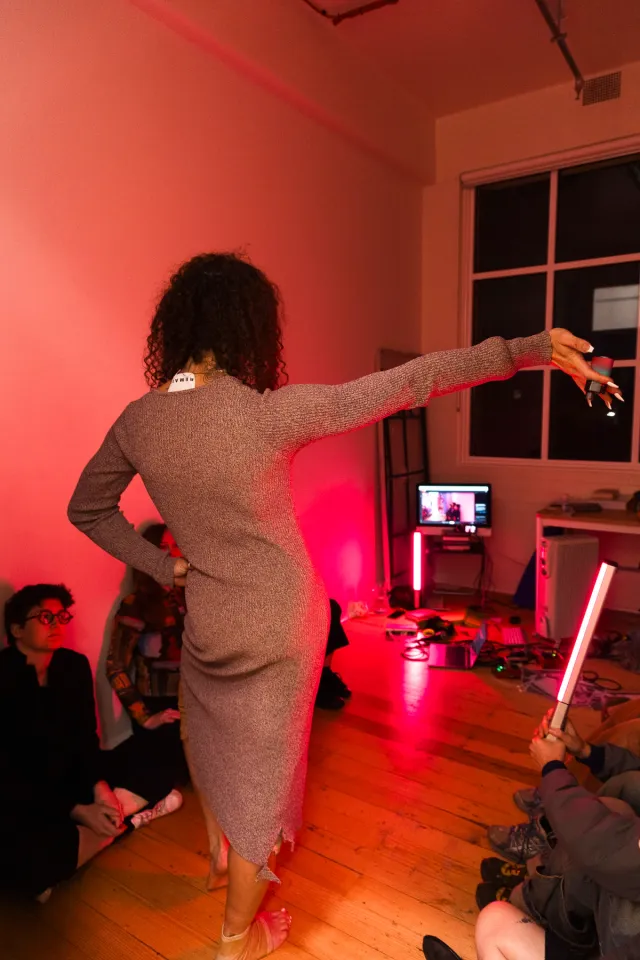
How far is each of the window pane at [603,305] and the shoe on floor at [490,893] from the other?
11.4ft

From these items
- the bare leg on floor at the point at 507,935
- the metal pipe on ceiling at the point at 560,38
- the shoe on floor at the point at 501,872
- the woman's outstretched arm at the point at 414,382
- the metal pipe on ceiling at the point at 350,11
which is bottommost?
the shoe on floor at the point at 501,872

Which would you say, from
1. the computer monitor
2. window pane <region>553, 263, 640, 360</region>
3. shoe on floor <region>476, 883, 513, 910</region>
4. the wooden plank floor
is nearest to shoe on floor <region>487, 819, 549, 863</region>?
the wooden plank floor

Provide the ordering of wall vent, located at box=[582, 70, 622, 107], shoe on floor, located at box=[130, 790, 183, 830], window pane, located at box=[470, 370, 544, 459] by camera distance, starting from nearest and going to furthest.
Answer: shoe on floor, located at box=[130, 790, 183, 830]
wall vent, located at box=[582, 70, 622, 107]
window pane, located at box=[470, 370, 544, 459]

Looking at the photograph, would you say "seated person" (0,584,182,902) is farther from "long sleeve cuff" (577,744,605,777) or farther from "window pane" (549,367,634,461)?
"window pane" (549,367,634,461)

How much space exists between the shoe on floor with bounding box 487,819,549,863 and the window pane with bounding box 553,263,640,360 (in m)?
3.25

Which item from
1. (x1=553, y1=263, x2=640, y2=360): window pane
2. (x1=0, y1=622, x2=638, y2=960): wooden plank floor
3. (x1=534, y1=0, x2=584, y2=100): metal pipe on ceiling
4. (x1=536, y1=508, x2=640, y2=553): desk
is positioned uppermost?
(x1=534, y1=0, x2=584, y2=100): metal pipe on ceiling

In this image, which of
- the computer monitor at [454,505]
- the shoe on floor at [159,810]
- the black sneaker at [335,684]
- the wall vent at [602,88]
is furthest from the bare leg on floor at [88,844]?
the wall vent at [602,88]

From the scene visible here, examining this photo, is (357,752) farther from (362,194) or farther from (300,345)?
(362,194)

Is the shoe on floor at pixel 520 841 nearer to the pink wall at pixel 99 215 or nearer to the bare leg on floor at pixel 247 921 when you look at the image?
the bare leg on floor at pixel 247 921

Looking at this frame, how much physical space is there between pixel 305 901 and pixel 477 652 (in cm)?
186

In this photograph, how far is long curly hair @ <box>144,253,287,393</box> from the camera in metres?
1.30

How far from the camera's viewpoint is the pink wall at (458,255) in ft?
13.8

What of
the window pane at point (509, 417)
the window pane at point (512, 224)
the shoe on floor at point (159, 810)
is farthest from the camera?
the window pane at point (509, 417)

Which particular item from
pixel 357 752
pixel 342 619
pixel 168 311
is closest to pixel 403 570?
pixel 342 619
